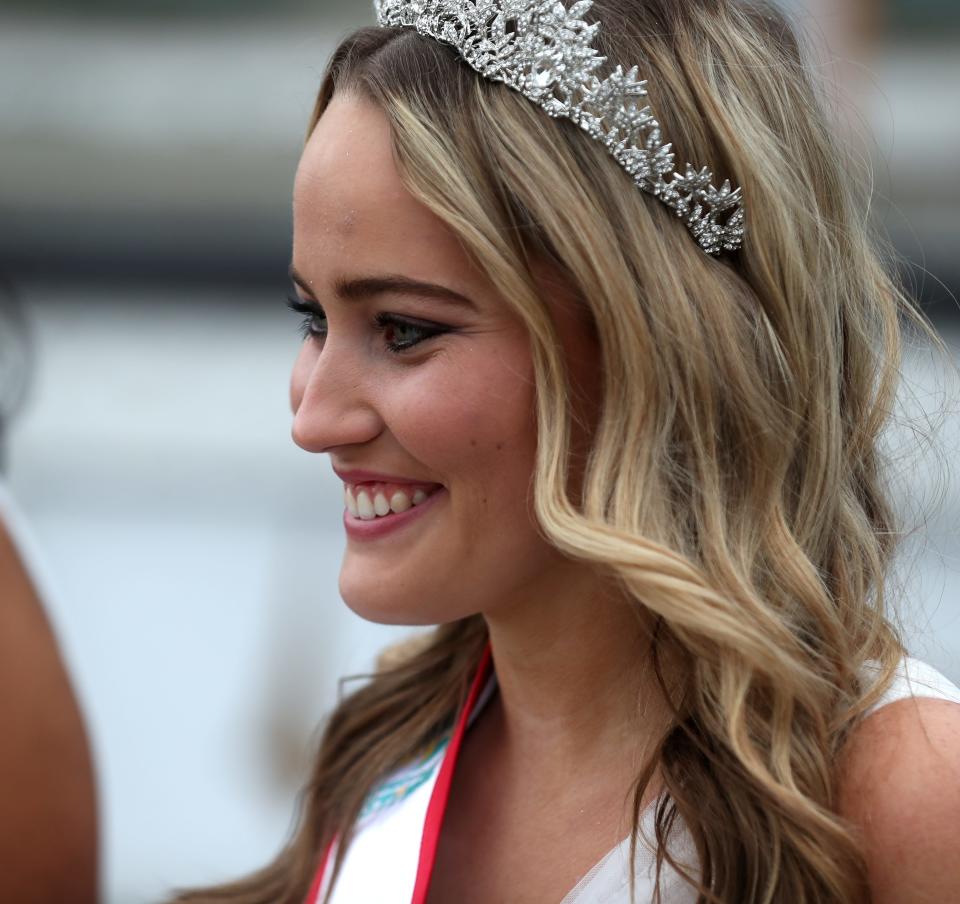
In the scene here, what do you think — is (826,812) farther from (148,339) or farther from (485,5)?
(148,339)

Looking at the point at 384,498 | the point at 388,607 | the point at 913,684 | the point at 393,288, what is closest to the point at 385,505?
the point at 384,498

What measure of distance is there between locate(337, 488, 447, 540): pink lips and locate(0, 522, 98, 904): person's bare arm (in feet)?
2.58

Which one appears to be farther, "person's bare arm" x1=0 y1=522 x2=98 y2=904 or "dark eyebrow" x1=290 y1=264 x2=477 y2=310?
"person's bare arm" x1=0 y1=522 x2=98 y2=904

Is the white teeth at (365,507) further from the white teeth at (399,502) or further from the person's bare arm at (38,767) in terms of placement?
the person's bare arm at (38,767)

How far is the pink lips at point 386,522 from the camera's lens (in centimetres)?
157

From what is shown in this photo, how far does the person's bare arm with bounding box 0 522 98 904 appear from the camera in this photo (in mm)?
2076

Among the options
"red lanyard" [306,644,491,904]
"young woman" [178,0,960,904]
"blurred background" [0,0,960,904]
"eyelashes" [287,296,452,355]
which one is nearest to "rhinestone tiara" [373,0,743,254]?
"young woman" [178,0,960,904]

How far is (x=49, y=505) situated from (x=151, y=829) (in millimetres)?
2306

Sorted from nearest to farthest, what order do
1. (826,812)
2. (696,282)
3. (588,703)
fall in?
(826,812) < (696,282) < (588,703)

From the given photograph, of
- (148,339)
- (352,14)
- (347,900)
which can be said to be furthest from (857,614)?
(352,14)

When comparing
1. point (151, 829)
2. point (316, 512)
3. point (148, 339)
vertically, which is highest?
point (148, 339)

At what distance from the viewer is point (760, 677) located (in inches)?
56.2

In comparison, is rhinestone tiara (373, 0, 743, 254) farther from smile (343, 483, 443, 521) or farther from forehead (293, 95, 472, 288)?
smile (343, 483, 443, 521)

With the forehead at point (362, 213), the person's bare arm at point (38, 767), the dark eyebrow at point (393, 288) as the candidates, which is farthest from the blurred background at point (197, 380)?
the dark eyebrow at point (393, 288)
